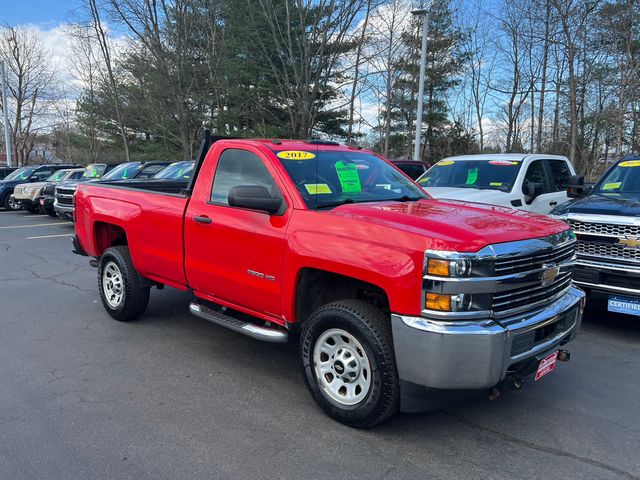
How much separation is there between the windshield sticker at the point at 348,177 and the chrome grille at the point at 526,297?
62.8 inches

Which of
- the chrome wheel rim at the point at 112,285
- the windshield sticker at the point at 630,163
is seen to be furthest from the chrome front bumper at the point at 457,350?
the windshield sticker at the point at 630,163

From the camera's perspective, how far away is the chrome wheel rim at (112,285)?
19.2 feet

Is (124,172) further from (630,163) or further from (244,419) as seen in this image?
(244,419)

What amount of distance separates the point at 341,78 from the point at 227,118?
833 cm

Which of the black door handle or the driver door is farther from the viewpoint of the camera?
the black door handle

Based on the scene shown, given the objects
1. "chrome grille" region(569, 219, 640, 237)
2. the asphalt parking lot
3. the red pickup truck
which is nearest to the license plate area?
the asphalt parking lot

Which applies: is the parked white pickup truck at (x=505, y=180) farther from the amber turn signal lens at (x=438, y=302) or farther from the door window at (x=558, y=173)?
the amber turn signal lens at (x=438, y=302)

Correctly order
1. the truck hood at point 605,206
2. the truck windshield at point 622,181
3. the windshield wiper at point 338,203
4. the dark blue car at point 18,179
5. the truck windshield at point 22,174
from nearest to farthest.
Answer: the windshield wiper at point 338,203
the truck hood at point 605,206
the truck windshield at point 622,181
the dark blue car at point 18,179
the truck windshield at point 22,174

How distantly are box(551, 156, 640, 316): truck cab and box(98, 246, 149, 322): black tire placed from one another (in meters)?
4.80

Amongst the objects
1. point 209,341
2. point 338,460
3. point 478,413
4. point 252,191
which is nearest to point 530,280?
point 478,413

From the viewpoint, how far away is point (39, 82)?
3662cm

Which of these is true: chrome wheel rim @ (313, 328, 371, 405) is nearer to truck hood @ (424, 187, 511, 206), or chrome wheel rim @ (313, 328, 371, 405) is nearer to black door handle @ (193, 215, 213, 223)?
black door handle @ (193, 215, 213, 223)

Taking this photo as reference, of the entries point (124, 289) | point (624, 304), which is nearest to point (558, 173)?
point (624, 304)

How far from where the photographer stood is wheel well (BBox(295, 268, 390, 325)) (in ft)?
12.4
